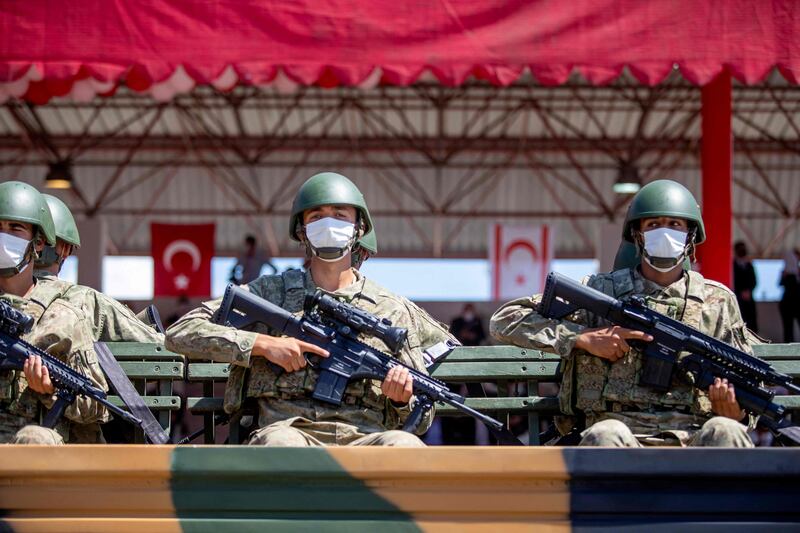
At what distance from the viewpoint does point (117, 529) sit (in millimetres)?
3082

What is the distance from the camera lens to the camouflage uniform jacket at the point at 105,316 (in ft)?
16.1

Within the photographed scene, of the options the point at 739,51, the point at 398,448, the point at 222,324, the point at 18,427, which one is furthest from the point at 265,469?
the point at 739,51

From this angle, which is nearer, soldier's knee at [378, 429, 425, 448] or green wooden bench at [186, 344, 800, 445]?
soldier's knee at [378, 429, 425, 448]

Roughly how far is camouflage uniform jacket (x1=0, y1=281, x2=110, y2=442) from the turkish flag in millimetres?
15150

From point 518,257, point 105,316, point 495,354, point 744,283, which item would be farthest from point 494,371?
point 518,257

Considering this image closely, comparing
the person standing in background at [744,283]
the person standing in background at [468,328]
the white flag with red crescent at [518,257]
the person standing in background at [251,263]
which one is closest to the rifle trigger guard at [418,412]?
the person standing in background at [468,328]

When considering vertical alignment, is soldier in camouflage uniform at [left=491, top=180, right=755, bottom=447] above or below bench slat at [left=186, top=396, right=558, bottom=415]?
above

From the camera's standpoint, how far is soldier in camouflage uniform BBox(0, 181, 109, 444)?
14.5 feet

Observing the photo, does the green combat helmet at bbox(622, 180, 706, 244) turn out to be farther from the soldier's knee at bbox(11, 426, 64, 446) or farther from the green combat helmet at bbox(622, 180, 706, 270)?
the soldier's knee at bbox(11, 426, 64, 446)

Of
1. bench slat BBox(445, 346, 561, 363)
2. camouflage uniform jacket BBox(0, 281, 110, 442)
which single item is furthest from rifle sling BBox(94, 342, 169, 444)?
bench slat BBox(445, 346, 561, 363)

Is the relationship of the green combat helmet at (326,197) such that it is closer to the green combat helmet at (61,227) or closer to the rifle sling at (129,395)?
→ the rifle sling at (129,395)

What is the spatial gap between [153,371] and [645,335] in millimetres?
2073

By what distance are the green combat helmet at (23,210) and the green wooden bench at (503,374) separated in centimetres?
86

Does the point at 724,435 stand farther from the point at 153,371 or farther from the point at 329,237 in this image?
the point at 153,371
